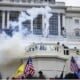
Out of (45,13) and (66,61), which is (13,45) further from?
(45,13)

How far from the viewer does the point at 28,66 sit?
3312 cm

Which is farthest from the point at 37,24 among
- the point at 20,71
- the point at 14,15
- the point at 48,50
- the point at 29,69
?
the point at 20,71

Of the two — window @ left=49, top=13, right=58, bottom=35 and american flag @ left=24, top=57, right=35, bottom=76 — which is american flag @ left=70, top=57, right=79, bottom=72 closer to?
american flag @ left=24, top=57, right=35, bottom=76

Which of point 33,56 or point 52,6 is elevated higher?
point 52,6

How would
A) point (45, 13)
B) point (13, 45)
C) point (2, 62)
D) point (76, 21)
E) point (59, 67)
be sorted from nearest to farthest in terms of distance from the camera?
1. point (2, 62)
2. point (13, 45)
3. point (59, 67)
4. point (45, 13)
5. point (76, 21)

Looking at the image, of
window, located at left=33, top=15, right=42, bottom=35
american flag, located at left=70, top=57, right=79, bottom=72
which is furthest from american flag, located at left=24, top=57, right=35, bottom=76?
window, located at left=33, top=15, right=42, bottom=35

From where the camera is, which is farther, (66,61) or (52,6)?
(52,6)

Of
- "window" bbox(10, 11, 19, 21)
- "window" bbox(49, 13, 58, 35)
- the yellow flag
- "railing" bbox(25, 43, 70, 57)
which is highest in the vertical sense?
"window" bbox(10, 11, 19, 21)

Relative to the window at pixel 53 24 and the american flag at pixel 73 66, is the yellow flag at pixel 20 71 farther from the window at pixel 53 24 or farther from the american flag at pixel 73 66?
the window at pixel 53 24

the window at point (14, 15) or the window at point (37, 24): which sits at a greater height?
the window at point (14, 15)

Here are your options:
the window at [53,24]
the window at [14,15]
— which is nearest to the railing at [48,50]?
the window at [53,24]

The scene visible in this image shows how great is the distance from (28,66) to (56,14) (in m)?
35.1

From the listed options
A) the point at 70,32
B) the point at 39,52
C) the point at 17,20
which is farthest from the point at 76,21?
the point at 39,52

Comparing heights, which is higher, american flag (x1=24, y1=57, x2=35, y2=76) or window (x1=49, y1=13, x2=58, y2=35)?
window (x1=49, y1=13, x2=58, y2=35)
